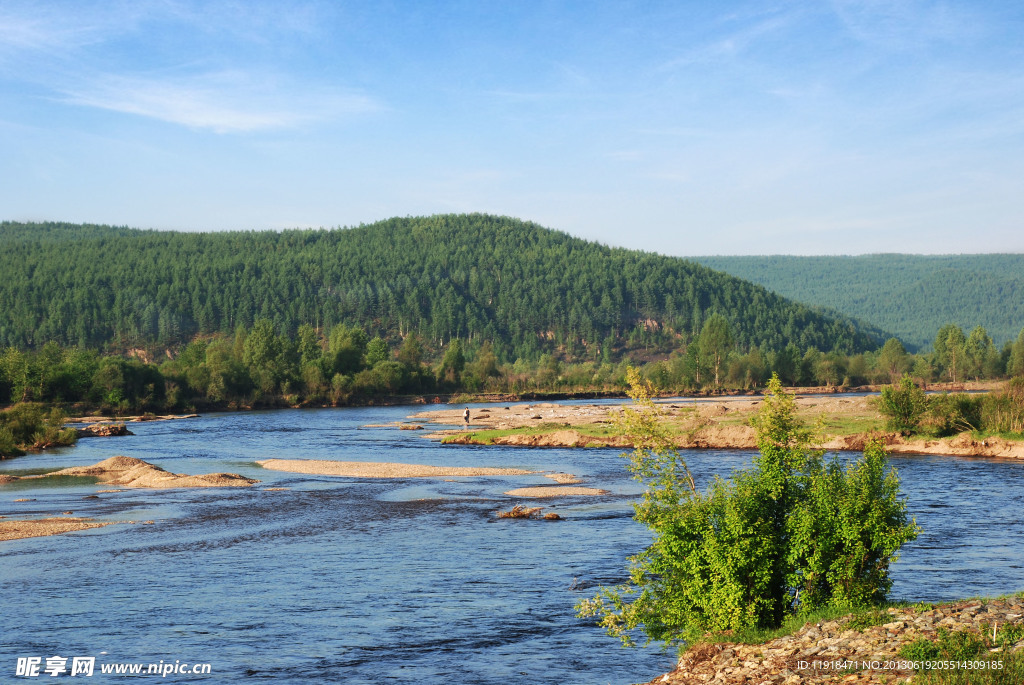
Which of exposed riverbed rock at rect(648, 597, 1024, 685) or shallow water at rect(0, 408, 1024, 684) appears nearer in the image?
exposed riverbed rock at rect(648, 597, 1024, 685)

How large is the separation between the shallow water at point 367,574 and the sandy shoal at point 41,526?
134cm

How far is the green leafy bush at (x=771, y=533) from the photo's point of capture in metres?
21.0

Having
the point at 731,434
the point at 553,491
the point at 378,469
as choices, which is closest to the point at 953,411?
the point at 731,434

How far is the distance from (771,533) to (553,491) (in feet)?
118

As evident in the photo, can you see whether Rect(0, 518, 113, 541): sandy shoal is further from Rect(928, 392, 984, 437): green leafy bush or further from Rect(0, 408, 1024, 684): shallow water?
Rect(928, 392, 984, 437): green leafy bush

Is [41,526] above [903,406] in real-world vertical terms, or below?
below

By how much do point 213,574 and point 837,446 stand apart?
5473 cm

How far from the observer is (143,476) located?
64.0 m

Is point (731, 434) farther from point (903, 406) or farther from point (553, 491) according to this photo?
point (553, 491)

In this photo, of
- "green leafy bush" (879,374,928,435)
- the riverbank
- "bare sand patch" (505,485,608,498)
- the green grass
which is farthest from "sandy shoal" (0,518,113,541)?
"green leafy bush" (879,374,928,435)

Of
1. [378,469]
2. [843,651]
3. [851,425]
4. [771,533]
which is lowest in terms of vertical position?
[378,469]

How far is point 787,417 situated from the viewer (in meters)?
22.4

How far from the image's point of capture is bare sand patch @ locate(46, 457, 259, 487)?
2445 inches

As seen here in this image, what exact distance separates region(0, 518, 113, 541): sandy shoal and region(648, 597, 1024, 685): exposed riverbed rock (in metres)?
33.9
